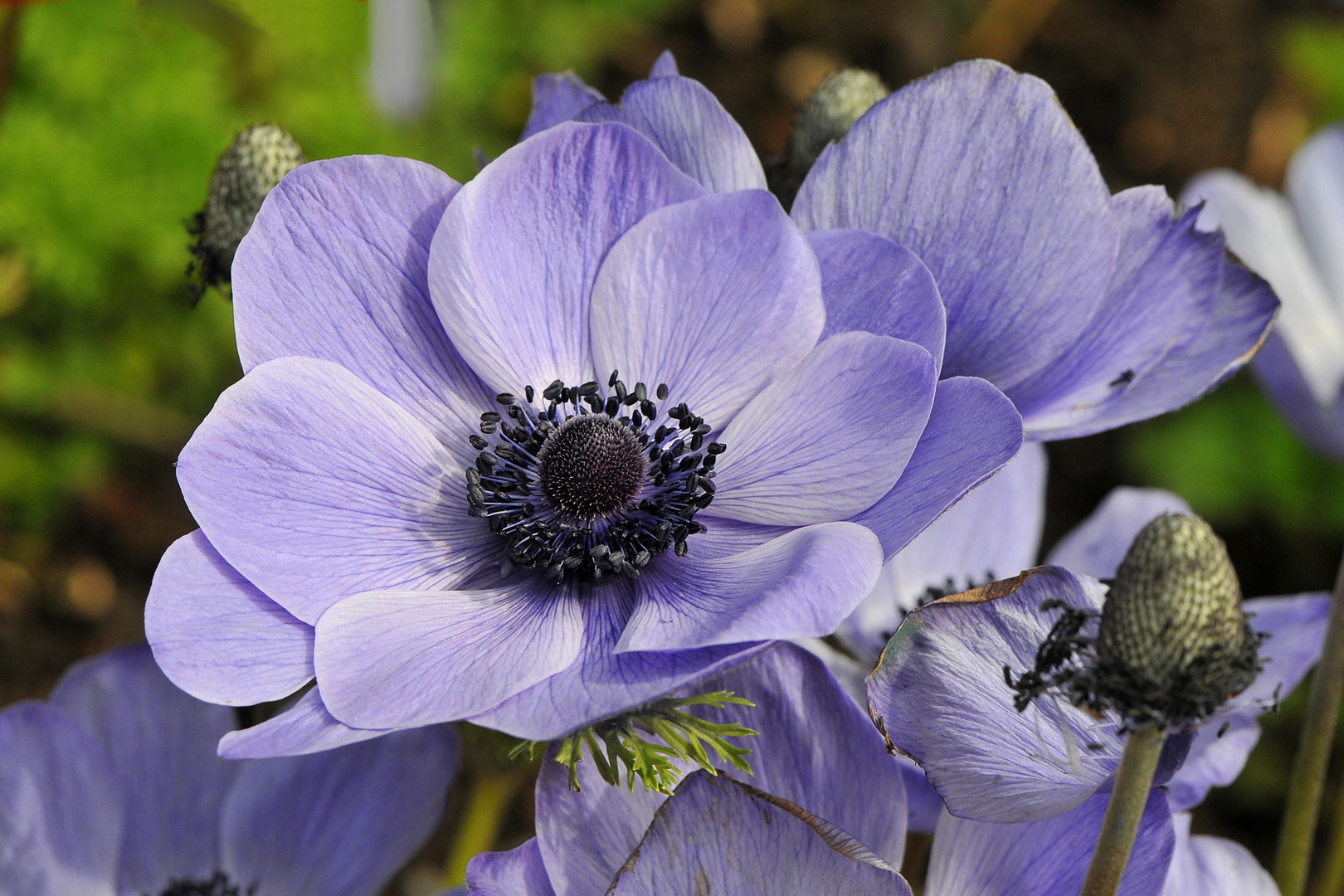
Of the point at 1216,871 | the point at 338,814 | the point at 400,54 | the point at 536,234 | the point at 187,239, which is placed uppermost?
the point at 400,54

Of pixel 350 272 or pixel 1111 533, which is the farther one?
pixel 1111 533

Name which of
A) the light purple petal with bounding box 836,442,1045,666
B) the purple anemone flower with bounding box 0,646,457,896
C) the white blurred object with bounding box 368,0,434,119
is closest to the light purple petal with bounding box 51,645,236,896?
the purple anemone flower with bounding box 0,646,457,896

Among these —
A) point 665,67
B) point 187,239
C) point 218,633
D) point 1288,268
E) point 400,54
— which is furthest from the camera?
point 400,54

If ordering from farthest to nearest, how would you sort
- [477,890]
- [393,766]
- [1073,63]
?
[1073,63] → [393,766] → [477,890]

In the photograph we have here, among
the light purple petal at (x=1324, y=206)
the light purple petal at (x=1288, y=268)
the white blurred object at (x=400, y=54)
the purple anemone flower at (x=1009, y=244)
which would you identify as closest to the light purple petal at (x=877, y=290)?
the purple anemone flower at (x=1009, y=244)

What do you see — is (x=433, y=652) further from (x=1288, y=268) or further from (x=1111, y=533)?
(x=1288, y=268)

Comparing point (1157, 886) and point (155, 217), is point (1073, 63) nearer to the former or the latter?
point (155, 217)

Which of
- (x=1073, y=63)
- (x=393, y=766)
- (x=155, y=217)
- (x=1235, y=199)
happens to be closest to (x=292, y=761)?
(x=393, y=766)

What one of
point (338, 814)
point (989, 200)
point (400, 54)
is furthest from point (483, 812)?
point (400, 54)
